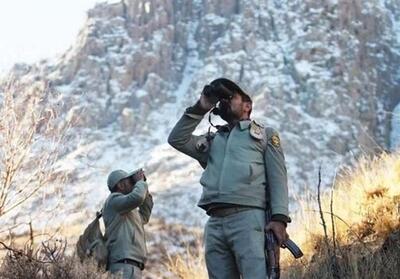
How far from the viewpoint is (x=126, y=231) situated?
5332 millimetres

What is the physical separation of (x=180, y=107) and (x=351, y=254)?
275ft

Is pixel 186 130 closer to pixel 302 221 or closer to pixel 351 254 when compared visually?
pixel 351 254

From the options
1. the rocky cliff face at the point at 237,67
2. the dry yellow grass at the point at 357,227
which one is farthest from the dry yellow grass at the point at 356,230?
the rocky cliff face at the point at 237,67

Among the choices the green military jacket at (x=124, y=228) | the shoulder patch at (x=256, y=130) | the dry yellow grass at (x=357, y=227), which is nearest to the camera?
the shoulder patch at (x=256, y=130)

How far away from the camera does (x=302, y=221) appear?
20.3ft

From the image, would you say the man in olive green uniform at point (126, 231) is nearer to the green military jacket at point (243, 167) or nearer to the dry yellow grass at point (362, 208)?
the dry yellow grass at point (362, 208)

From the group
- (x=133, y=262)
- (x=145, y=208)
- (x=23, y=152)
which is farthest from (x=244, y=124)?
(x=23, y=152)

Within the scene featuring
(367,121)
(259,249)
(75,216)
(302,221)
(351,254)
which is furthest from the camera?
(367,121)

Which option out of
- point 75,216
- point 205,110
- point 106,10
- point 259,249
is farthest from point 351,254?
point 106,10

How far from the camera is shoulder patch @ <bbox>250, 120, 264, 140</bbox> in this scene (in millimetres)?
3598

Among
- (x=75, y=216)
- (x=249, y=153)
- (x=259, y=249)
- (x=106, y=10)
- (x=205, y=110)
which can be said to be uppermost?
(x=106, y=10)

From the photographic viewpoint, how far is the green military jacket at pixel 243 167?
3.49 metres

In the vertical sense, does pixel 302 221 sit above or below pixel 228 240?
above

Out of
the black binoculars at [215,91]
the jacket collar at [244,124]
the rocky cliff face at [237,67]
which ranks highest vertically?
the rocky cliff face at [237,67]
